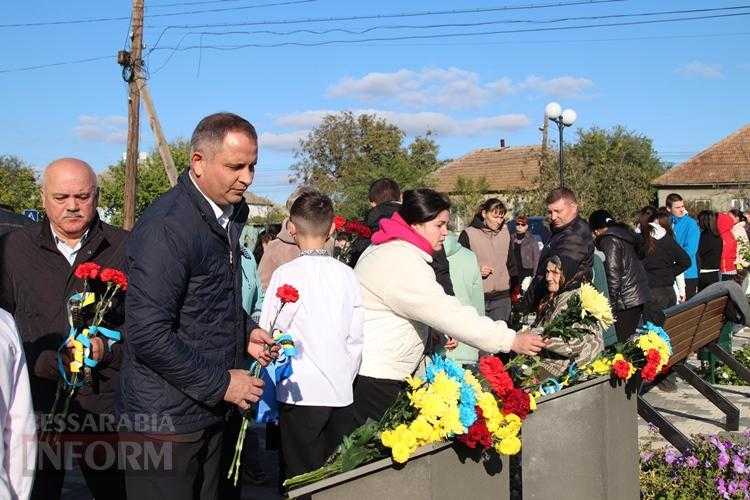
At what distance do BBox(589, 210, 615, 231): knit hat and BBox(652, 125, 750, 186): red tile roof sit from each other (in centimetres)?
4031

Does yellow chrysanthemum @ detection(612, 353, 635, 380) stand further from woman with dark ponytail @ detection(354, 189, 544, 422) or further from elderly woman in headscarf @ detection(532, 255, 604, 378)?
woman with dark ponytail @ detection(354, 189, 544, 422)

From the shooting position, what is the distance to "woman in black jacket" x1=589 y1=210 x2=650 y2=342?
7.54 metres

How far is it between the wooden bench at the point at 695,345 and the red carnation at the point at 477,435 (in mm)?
2923

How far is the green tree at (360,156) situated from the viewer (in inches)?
1708

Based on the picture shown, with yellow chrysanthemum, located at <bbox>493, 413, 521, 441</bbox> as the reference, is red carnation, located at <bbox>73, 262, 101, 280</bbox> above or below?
above

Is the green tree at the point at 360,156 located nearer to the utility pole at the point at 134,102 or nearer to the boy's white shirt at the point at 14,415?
the utility pole at the point at 134,102

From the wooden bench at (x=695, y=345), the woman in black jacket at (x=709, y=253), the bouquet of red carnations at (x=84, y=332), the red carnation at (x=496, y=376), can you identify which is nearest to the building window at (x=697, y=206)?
the woman in black jacket at (x=709, y=253)

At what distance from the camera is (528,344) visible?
3.72 m

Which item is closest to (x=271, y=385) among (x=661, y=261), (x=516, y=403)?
(x=516, y=403)

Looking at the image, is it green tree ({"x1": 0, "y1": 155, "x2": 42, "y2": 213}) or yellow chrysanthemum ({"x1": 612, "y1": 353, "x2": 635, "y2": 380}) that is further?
green tree ({"x1": 0, "y1": 155, "x2": 42, "y2": 213})

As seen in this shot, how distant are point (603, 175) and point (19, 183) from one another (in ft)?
122

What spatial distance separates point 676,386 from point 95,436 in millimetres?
6921

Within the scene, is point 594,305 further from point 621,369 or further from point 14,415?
point 14,415

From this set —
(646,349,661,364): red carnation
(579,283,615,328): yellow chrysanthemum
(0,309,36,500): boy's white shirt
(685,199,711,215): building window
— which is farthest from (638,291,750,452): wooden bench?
(685,199,711,215): building window
